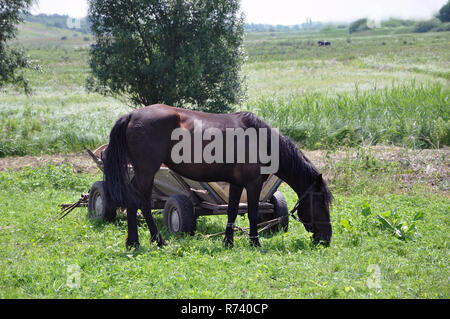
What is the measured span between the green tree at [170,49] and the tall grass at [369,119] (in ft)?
10.3

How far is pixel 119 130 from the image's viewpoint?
6520 mm

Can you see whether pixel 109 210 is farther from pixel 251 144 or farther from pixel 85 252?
pixel 251 144

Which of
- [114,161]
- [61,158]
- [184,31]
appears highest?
[184,31]

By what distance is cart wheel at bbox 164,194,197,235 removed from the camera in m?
7.27

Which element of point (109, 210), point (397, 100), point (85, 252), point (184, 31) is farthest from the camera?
point (397, 100)

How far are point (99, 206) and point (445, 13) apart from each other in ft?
231

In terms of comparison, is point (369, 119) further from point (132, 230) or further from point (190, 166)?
point (132, 230)

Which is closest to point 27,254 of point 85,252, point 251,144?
point 85,252

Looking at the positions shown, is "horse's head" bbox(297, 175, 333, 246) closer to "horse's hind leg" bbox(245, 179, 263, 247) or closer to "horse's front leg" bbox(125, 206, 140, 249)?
"horse's hind leg" bbox(245, 179, 263, 247)

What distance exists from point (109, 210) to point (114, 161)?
6.34 ft

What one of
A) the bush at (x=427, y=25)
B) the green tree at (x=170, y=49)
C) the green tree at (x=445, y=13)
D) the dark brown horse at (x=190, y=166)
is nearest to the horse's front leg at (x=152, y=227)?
the dark brown horse at (x=190, y=166)

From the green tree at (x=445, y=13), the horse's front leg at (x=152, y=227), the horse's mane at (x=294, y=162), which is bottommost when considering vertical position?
the horse's front leg at (x=152, y=227)

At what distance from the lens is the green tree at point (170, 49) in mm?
13688

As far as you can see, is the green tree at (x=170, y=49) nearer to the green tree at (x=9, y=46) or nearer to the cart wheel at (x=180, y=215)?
the green tree at (x=9, y=46)
